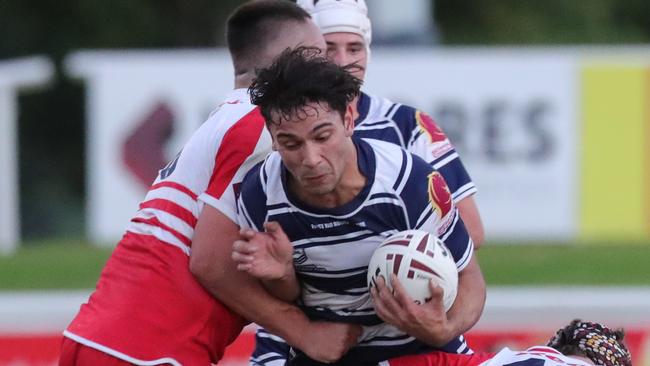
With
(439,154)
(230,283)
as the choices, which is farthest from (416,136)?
(230,283)

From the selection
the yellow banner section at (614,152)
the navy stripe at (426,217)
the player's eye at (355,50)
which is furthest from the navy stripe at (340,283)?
the yellow banner section at (614,152)

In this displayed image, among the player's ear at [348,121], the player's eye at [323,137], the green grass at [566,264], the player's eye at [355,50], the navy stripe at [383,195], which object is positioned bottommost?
the green grass at [566,264]

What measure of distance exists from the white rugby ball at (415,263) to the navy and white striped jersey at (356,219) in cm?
7

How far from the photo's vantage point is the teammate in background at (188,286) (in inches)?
189

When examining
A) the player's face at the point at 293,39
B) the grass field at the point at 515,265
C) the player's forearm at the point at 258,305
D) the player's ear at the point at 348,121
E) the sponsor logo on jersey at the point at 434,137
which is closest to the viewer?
the player's ear at the point at 348,121

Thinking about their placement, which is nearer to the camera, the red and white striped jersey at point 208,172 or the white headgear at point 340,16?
the red and white striped jersey at point 208,172

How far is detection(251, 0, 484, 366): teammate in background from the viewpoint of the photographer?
536cm

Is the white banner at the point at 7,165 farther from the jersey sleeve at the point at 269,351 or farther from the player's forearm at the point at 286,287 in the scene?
the player's forearm at the point at 286,287

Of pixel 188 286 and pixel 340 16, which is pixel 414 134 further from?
pixel 188 286

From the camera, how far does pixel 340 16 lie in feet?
19.3

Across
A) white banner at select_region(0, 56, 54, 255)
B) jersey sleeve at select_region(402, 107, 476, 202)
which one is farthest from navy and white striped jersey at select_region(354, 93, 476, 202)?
white banner at select_region(0, 56, 54, 255)

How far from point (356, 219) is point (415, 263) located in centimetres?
23

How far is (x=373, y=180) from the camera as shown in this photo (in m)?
4.59

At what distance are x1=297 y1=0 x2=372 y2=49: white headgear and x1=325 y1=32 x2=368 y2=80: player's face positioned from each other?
23mm
